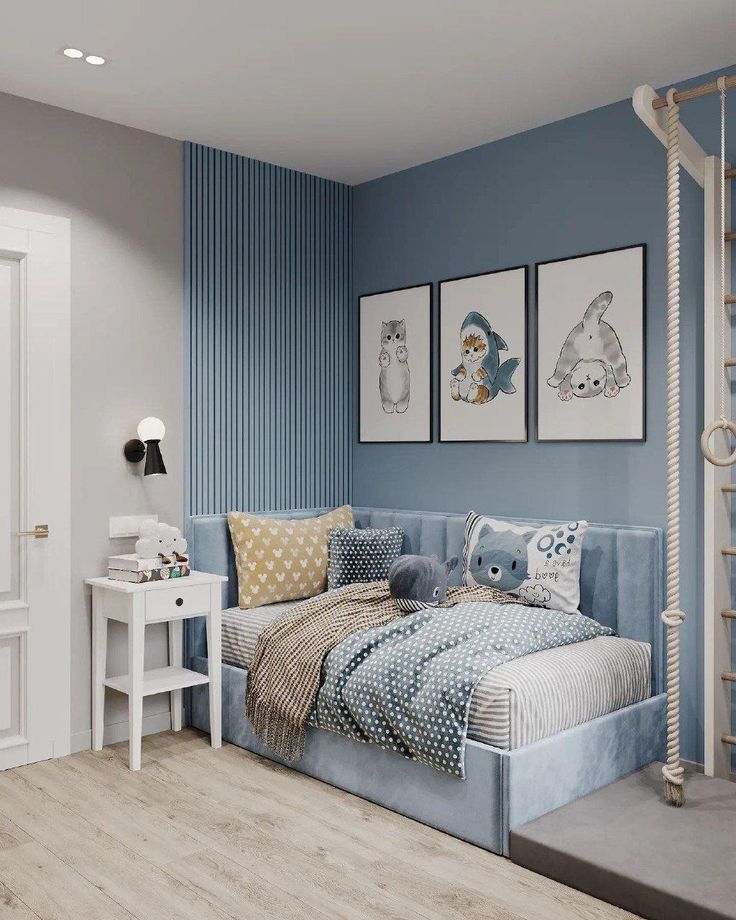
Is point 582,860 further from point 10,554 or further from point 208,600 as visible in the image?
point 10,554

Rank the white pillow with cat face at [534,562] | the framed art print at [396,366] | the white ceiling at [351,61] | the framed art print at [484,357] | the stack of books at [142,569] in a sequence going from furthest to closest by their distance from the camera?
the framed art print at [396,366]
the framed art print at [484,357]
the stack of books at [142,569]
the white pillow with cat face at [534,562]
the white ceiling at [351,61]

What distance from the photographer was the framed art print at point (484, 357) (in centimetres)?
395

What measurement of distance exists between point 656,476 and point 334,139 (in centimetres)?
214

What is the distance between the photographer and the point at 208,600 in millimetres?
3686

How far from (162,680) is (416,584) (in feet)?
3.87

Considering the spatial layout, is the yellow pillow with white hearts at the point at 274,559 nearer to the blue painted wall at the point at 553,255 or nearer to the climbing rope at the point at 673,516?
the blue painted wall at the point at 553,255

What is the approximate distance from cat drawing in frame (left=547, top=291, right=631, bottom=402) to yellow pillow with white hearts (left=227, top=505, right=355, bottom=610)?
1370 mm

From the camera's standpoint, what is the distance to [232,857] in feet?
8.68

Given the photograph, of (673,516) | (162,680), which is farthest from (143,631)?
(673,516)

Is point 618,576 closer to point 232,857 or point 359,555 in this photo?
point 359,555

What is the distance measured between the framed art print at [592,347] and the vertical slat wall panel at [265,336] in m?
1.28

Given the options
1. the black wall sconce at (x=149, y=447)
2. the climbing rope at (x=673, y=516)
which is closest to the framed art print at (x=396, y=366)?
the black wall sconce at (x=149, y=447)

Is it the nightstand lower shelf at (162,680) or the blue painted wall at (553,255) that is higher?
the blue painted wall at (553,255)

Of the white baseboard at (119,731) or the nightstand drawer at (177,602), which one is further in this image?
the white baseboard at (119,731)
